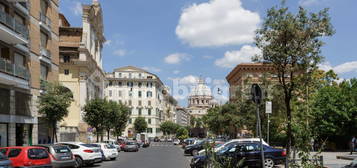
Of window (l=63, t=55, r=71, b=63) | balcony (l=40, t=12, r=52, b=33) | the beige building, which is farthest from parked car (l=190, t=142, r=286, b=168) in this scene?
window (l=63, t=55, r=71, b=63)

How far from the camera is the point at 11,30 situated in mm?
23328

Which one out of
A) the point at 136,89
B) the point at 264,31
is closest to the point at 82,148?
the point at 264,31

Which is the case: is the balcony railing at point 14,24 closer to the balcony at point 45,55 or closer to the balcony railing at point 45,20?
the balcony at point 45,55

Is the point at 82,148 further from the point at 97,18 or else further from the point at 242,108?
the point at 97,18

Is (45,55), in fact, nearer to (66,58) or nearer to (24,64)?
(24,64)

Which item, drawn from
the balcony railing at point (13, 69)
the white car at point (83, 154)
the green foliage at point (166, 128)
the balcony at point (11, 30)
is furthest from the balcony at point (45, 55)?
the green foliage at point (166, 128)

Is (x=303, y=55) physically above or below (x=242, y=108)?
above

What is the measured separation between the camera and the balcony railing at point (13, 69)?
74.3 ft

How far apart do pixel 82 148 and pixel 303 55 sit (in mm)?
13419

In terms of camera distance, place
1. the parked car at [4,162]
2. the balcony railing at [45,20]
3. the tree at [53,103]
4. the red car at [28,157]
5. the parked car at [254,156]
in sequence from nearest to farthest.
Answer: the parked car at [4,162] < the red car at [28,157] < the parked car at [254,156] < the tree at [53,103] < the balcony railing at [45,20]

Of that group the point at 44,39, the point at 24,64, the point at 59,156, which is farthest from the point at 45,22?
the point at 59,156

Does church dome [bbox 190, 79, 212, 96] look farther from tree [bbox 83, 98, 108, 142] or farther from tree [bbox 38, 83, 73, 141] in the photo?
tree [bbox 38, 83, 73, 141]

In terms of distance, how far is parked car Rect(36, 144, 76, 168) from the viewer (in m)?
17.3

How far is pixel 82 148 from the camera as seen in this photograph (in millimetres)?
21828
